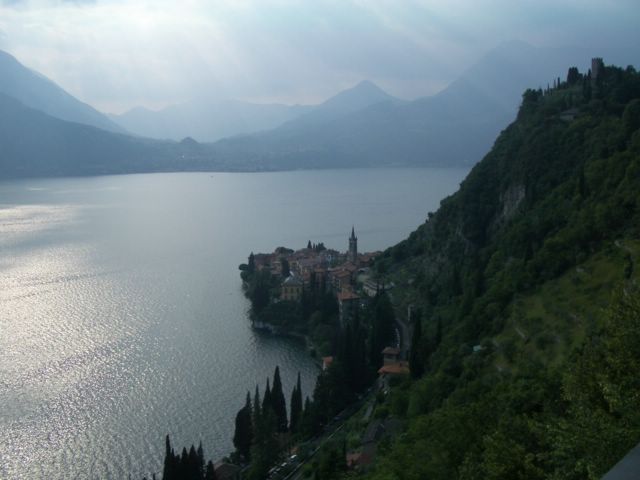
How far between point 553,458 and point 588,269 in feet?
33.6

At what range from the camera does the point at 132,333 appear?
3105 centimetres

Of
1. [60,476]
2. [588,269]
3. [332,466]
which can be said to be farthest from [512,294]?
[60,476]

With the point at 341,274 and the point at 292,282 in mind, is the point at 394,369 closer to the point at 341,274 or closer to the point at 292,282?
the point at 292,282

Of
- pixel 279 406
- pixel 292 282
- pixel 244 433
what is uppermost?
pixel 292 282

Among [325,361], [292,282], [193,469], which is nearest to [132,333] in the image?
[292,282]

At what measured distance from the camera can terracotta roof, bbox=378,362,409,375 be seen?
72.0 feet

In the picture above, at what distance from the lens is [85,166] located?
168000mm

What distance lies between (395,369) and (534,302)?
23.3ft

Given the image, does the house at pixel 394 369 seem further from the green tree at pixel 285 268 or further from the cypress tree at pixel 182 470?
the green tree at pixel 285 268

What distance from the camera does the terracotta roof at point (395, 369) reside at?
22.0m

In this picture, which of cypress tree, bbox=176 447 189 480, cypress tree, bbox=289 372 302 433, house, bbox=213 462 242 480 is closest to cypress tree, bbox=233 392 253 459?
house, bbox=213 462 242 480

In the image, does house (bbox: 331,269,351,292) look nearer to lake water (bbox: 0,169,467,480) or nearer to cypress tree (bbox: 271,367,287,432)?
lake water (bbox: 0,169,467,480)

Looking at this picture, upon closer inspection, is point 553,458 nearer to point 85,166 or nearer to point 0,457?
point 0,457

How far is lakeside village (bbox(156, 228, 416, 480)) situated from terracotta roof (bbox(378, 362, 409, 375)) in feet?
0.12
